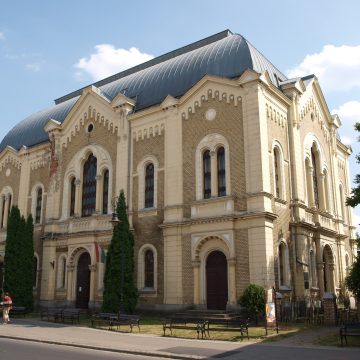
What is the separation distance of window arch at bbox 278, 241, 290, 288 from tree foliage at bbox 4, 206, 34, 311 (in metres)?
16.9

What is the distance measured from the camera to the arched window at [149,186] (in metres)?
28.5

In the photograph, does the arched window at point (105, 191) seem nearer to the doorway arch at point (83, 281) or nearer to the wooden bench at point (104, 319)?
the doorway arch at point (83, 281)

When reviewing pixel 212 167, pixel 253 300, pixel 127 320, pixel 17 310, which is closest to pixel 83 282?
pixel 17 310

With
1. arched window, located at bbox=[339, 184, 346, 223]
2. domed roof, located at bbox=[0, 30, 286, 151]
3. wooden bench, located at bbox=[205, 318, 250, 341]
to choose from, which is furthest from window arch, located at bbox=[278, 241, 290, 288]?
arched window, located at bbox=[339, 184, 346, 223]

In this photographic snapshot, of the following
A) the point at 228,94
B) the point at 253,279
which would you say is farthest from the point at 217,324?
the point at 228,94

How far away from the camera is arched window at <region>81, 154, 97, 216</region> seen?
104 feet

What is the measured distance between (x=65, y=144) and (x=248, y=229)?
1719 centimetres

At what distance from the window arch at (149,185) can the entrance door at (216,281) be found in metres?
5.73

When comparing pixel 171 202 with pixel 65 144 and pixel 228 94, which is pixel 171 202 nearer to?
pixel 228 94

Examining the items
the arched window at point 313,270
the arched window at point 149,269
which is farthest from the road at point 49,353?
the arched window at point 313,270

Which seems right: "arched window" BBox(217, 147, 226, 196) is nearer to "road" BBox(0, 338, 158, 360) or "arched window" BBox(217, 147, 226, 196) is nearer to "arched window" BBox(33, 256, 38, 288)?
"road" BBox(0, 338, 158, 360)

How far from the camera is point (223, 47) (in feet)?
96.3

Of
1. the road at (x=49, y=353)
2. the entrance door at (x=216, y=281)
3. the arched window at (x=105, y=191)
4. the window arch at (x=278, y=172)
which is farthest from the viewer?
the arched window at (x=105, y=191)

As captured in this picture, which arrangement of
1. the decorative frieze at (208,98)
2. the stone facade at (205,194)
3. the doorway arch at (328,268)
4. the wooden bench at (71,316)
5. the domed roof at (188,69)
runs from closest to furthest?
1. the stone facade at (205,194)
2. the wooden bench at (71,316)
3. the decorative frieze at (208,98)
4. the domed roof at (188,69)
5. the doorway arch at (328,268)
